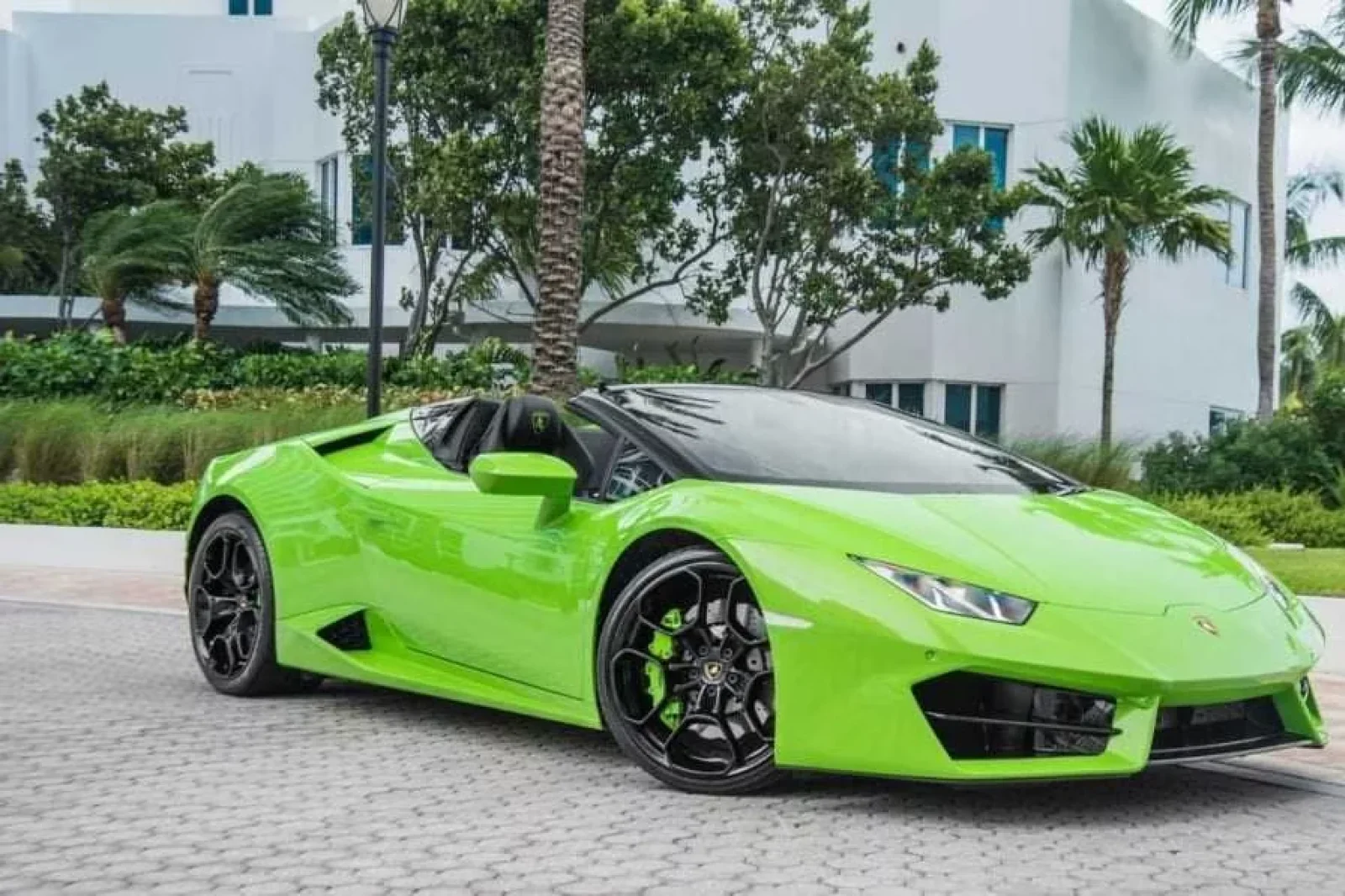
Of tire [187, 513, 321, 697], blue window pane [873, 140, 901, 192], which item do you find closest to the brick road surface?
tire [187, 513, 321, 697]

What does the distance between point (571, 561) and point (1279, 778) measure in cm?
245

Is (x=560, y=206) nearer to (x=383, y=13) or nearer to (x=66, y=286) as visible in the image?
(x=383, y=13)

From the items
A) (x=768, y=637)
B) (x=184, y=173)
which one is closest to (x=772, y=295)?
(x=184, y=173)

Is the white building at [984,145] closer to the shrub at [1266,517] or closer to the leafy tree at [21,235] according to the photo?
the leafy tree at [21,235]

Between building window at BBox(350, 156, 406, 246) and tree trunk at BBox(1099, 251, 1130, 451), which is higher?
building window at BBox(350, 156, 406, 246)

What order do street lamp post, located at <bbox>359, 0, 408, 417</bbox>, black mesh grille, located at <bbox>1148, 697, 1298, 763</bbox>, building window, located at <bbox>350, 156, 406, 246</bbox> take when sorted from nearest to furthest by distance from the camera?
1. black mesh grille, located at <bbox>1148, 697, 1298, 763</bbox>
2. street lamp post, located at <bbox>359, 0, 408, 417</bbox>
3. building window, located at <bbox>350, 156, 406, 246</bbox>

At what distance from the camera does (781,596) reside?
4.56m

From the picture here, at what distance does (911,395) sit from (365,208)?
10621 millimetres

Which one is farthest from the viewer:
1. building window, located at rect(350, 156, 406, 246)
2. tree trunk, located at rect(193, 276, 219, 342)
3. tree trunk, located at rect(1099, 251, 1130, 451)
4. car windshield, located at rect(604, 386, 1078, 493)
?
building window, located at rect(350, 156, 406, 246)

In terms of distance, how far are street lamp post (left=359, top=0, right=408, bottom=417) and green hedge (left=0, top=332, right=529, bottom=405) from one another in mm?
8419

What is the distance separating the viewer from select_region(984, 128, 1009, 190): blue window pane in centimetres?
2766

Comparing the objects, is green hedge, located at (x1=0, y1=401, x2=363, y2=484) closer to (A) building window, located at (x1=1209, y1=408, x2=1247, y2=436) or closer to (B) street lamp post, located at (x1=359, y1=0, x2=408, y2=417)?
(B) street lamp post, located at (x1=359, y1=0, x2=408, y2=417)

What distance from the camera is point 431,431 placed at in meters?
6.41

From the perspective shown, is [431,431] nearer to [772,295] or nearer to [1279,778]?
[1279,778]
